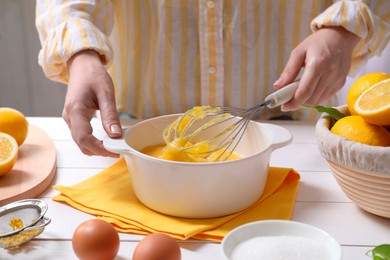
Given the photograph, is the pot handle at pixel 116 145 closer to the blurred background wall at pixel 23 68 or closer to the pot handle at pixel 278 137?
the pot handle at pixel 278 137

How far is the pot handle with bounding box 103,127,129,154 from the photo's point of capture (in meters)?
0.83

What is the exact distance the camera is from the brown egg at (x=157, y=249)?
A: 67 centimetres

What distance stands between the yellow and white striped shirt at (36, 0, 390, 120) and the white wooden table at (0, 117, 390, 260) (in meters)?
0.20

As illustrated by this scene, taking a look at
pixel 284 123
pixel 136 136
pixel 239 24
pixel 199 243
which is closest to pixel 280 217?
pixel 199 243

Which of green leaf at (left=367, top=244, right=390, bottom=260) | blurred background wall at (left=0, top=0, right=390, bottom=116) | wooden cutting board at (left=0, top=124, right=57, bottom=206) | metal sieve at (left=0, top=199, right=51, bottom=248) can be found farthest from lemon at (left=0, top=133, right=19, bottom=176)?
blurred background wall at (left=0, top=0, right=390, bottom=116)

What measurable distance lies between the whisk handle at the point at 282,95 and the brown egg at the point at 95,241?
33 centimetres

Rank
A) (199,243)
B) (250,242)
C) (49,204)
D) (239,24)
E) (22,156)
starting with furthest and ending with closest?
(239,24)
(22,156)
(49,204)
(199,243)
(250,242)

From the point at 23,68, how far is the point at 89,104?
1326 mm

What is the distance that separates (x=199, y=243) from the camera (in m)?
0.78

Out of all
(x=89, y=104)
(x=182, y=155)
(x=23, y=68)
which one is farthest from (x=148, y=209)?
(x=23, y=68)

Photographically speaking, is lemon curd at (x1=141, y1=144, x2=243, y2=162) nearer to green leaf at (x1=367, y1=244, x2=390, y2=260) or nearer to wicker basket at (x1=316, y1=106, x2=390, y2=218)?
wicker basket at (x1=316, y1=106, x2=390, y2=218)

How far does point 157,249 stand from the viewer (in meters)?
0.67

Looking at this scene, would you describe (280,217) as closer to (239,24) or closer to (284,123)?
(284,123)

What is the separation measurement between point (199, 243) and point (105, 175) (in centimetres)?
26
